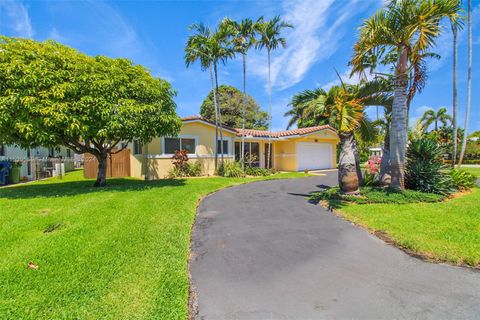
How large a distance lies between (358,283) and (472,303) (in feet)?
3.96

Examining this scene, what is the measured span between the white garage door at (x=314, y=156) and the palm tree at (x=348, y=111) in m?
9.79

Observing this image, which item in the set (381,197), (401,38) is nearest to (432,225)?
(381,197)

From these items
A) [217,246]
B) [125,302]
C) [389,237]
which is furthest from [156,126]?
[389,237]

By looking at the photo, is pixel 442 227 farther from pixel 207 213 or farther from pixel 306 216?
pixel 207 213

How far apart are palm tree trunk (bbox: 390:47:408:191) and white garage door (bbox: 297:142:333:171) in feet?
39.1

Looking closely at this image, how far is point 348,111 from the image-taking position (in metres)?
8.38

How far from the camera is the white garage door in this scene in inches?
811

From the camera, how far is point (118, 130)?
902cm

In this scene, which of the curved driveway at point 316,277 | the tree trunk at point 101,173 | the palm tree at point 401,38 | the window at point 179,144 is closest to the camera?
the curved driveway at point 316,277

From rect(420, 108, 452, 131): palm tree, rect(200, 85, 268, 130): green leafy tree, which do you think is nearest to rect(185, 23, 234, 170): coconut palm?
rect(200, 85, 268, 130): green leafy tree

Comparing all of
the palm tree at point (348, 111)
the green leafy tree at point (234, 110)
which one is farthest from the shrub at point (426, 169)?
the green leafy tree at point (234, 110)

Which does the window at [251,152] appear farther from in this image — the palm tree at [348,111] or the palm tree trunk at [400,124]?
the palm tree trunk at [400,124]

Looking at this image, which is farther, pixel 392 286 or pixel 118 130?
pixel 118 130

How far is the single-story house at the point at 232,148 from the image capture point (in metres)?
14.7
